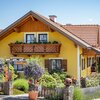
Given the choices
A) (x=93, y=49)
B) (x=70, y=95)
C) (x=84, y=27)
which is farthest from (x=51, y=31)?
(x=70, y=95)

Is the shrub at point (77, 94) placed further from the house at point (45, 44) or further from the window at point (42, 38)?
the window at point (42, 38)

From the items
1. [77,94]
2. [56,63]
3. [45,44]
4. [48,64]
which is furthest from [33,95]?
[56,63]

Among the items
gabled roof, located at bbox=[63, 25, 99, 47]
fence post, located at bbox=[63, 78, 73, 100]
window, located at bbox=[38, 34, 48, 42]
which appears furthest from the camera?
gabled roof, located at bbox=[63, 25, 99, 47]

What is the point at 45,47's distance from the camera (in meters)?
29.3

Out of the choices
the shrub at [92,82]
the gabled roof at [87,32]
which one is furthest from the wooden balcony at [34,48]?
the shrub at [92,82]

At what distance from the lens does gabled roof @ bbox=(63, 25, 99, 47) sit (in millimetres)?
32366

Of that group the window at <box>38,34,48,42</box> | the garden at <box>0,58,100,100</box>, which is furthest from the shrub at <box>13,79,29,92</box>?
the window at <box>38,34,48,42</box>

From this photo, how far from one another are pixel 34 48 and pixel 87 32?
6.93 metres

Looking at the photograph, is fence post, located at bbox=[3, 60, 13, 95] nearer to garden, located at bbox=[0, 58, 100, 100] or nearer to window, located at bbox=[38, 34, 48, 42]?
garden, located at bbox=[0, 58, 100, 100]

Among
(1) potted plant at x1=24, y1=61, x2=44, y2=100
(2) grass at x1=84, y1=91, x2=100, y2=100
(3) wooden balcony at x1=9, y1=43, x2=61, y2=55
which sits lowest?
(2) grass at x1=84, y1=91, x2=100, y2=100

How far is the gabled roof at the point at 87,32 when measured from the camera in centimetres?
3237

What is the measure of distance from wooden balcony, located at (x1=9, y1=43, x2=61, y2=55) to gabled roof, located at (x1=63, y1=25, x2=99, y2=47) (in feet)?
12.9

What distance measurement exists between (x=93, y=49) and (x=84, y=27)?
6814 mm

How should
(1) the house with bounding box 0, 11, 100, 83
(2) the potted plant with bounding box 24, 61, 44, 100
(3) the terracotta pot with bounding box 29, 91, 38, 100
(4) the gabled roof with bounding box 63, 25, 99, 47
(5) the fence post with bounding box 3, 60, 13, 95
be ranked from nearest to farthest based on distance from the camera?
(3) the terracotta pot with bounding box 29, 91, 38, 100
(2) the potted plant with bounding box 24, 61, 44, 100
(5) the fence post with bounding box 3, 60, 13, 95
(1) the house with bounding box 0, 11, 100, 83
(4) the gabled roof with bounding box 63, 25, 99, 47
